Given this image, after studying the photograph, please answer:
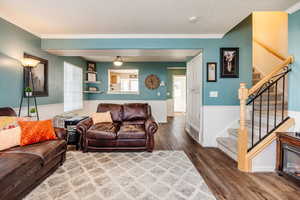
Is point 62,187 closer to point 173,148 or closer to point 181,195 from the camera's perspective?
point 181,195

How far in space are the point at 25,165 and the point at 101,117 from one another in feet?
6.74

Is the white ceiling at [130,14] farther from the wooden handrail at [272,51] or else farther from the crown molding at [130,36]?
the wooden handrail at [272,51]

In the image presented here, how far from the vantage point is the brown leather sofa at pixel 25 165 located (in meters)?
1.62

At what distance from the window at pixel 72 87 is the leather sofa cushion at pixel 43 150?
248 centimetres

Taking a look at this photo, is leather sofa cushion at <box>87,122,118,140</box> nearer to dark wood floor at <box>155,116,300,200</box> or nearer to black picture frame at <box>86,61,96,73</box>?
dark wood floor at <box>155,116,300,200</box>

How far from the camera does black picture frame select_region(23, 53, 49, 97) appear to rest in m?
3.26

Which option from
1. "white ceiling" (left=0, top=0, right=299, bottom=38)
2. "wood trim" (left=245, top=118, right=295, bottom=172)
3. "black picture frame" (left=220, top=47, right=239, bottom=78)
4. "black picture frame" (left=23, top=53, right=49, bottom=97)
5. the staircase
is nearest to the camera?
"white ceiling" (left=0, top=0, right=299, bottom=38)

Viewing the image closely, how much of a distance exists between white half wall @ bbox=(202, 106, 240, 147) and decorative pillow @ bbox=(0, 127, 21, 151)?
3.54 metres

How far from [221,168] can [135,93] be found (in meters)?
4.76

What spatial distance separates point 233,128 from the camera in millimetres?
3809

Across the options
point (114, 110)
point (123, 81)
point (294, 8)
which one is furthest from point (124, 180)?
point (123, 81)

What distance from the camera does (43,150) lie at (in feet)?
7.11

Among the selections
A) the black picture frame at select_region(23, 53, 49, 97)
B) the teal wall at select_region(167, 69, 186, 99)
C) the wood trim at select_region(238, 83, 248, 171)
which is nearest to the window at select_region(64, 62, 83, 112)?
the black picture frame at select_region(23, 53, 49, 97)

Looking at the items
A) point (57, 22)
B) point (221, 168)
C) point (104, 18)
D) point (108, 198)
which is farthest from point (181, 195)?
point (57, 22)
